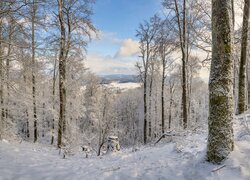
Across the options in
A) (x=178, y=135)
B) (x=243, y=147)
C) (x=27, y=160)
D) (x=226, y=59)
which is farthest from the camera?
(x=178, y=135)

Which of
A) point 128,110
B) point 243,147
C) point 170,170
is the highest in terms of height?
point 243,147

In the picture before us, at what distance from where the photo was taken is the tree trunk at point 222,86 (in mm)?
4277

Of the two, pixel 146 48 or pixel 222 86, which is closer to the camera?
pixel 222 86

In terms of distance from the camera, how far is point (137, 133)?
47688 mm

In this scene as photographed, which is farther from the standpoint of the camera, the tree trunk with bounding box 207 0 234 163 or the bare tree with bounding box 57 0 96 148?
the bare tree with bounding box 57 0 96 148

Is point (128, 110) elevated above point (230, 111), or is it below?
below

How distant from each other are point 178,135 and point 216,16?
18.8 ft

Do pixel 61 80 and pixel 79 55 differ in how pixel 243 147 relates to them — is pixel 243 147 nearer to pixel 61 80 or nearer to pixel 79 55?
pixel 61 80

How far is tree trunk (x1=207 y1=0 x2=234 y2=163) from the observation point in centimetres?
428

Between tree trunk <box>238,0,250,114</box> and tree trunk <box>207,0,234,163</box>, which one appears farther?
tree trunk <box>238,0,250,114</box>

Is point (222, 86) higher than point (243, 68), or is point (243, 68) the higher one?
point (243, 68)

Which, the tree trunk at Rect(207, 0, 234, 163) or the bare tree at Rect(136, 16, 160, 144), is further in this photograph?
the bare tree at Rect(136, 16, 160, 144)

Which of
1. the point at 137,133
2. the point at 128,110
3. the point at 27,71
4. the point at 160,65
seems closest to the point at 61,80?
the point at 27,71

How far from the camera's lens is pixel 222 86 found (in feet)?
14.1
